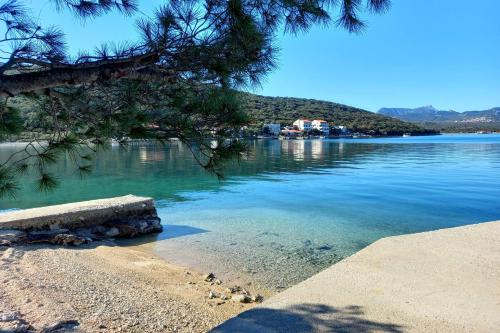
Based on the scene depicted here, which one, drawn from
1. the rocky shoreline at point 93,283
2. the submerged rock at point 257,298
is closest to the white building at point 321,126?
the rocky shoreline at point 93,283

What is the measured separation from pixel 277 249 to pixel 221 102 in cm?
636

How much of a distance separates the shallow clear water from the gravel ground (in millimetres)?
1305

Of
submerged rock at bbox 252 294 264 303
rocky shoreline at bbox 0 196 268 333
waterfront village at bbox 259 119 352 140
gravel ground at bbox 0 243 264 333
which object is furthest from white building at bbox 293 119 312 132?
submerged rock at bbox 252 294 264 303

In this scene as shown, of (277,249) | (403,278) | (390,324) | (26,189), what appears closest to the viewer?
(390,324)

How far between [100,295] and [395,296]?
3755mm

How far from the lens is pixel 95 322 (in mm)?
4344

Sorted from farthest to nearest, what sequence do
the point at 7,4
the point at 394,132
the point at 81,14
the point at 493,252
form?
1. the point at 394,132
2. the point at 493,252
3. the point at 81,14
4. the point at 7,4

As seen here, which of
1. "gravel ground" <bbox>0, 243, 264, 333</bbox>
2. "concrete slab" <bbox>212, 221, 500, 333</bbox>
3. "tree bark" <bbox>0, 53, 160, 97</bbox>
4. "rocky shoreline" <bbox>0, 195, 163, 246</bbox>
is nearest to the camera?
"tree bark" <bbox>0, 53, 160, 97</bbox>

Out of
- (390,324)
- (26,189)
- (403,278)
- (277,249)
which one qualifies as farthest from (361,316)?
(26,189)

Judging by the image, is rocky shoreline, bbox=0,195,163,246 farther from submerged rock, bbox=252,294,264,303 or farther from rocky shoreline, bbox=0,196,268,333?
submerged rock, bbox=252,294,264,303

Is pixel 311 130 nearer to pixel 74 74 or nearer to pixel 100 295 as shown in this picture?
pixel 100 295

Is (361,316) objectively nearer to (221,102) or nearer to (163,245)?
(221,102)

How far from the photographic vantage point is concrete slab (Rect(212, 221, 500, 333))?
11.8 ft

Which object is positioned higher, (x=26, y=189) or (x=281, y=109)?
(x=281, y=109)
